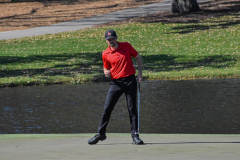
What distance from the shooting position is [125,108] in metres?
12.7

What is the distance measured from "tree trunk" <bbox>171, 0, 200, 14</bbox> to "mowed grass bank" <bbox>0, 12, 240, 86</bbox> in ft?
7.81

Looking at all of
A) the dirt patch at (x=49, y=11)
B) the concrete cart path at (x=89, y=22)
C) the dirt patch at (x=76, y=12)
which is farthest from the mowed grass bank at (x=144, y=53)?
the dirt patch at (x=49, y=11)

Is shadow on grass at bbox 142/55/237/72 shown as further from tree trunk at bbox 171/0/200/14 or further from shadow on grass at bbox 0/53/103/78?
tree trunk at bbox 171/0/200/14

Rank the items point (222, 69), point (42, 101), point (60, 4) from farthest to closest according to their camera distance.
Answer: point (60, 4) → point (222, 69) → point (42, 101)

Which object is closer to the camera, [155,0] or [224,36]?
[224,36]

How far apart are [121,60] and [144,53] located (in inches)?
636

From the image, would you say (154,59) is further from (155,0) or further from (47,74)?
(155,0)

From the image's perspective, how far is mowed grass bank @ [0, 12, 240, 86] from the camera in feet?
61.1

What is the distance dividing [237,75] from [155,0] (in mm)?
26340

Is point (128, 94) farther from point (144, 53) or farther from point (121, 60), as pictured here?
point (144, 53)

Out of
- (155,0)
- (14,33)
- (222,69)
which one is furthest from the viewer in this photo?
(155,0)
